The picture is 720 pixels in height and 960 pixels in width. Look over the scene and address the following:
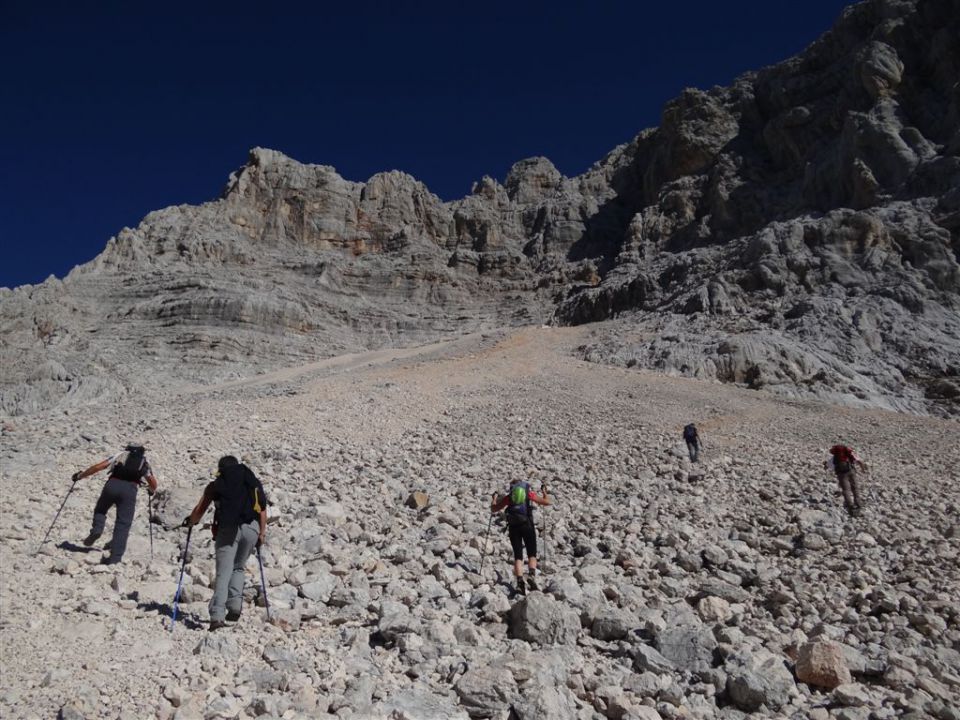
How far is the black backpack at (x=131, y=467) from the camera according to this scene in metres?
6.69

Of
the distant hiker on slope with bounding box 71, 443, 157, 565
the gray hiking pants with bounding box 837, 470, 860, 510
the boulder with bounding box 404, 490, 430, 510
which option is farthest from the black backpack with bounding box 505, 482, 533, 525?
the gray hiking pants with bounding box 837, 470, 860, 510

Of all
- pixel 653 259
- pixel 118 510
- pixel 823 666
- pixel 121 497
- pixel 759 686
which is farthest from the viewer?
pixel 653 259

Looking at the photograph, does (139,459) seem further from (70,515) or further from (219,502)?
(219,502)

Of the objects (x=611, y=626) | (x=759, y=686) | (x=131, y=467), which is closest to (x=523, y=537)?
(x=611, y=626)

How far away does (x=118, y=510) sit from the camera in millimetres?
6363

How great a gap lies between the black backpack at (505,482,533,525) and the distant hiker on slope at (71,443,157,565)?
13.2 feet

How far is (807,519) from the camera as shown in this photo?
8.97 meters

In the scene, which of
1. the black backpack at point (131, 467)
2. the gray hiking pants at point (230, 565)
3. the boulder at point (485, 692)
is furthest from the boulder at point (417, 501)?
the boulder at point (485, 692)

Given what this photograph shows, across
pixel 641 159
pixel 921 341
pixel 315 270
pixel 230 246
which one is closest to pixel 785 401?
pixel 921 341

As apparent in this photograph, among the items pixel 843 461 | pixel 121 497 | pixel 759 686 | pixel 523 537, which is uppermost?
pixel 843 461

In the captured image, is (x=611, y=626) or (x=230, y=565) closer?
(x=230, y=565)

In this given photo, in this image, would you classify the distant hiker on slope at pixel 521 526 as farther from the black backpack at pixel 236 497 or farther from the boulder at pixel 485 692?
the black backpack at pixel 236 497

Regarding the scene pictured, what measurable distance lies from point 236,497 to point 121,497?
2093 mm

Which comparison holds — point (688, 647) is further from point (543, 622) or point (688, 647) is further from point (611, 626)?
point (543, 622)
